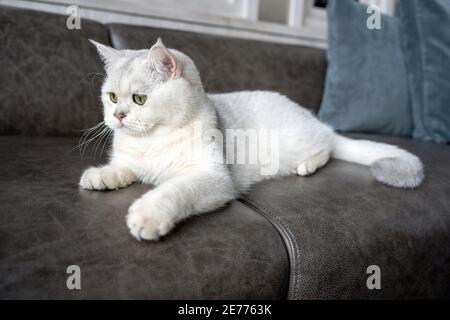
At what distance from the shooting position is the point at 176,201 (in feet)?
2.64

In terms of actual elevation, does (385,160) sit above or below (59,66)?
below

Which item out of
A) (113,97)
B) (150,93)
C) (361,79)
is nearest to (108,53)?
(113,97)

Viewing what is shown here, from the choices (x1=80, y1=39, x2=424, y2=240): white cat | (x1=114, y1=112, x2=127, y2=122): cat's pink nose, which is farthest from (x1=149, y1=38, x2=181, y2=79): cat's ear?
(x1=114, y1=112, x2=127, y2=122): cat's pink nose

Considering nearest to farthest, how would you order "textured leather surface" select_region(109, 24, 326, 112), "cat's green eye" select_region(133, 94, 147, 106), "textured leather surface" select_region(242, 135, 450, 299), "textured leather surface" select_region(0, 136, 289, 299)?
"textured leather surface" select_region(0, 136, 289, 299) < "textured leather surface" select_region(242, 135, 450, 299) < "cat's green eye" select_region(133, 94, 147, 106) < "textured leather surface" select_region(109, 24, 326, 112)

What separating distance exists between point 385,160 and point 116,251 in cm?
99

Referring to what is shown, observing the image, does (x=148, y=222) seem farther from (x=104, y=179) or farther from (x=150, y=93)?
(x=150, y=93)

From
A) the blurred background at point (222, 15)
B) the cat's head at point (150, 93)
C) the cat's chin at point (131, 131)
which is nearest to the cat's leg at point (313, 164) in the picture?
the cat's head at point (150, 93)

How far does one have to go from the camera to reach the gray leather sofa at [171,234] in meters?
0.64

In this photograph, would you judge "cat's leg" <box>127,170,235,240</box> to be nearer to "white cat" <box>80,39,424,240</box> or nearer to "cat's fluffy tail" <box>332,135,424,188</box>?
"white cat" <box>80,39,424,240</box>

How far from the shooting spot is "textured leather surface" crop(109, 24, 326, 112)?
5.77 ft

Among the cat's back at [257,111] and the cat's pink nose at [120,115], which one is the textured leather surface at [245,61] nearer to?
the cat's back at [257,111]

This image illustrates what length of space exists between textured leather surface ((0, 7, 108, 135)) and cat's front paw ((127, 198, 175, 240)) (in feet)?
3.10

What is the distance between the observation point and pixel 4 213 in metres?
0.72
